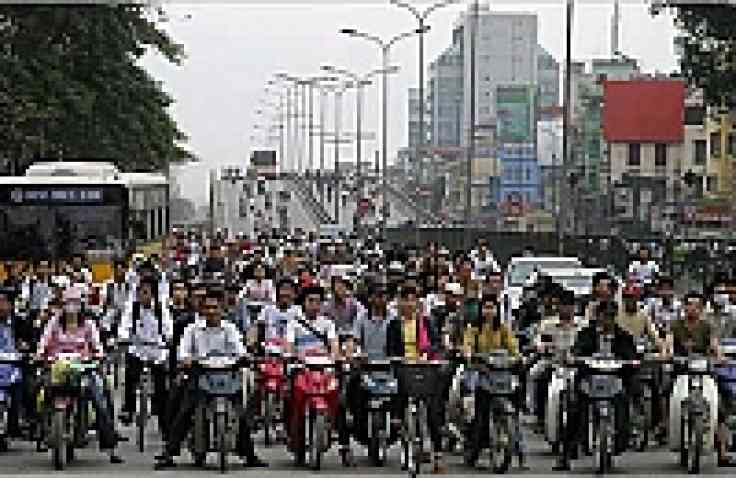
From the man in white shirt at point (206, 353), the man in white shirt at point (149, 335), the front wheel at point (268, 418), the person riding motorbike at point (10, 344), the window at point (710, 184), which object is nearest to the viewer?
the man in white shirt at point (206, 353)

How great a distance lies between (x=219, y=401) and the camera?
15.1m

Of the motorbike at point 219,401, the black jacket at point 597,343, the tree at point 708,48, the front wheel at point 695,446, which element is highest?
the tree at point 708,48

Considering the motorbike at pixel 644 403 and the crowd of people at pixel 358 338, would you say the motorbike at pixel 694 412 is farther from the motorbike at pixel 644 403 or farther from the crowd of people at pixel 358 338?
the motorbike at pixel 644 403

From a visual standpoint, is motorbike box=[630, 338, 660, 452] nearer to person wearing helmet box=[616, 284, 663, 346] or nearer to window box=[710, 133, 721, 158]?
person wearing helmet box=[616, 284, 663, 346]

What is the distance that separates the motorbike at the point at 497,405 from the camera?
15.2 meters

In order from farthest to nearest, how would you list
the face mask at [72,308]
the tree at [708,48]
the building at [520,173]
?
the building at [520,173] → the tree at [708,48] → the face mask at [72,308]

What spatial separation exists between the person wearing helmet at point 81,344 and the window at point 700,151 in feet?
272

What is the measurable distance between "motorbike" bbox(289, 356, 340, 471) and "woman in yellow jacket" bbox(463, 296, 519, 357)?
1.19 metres

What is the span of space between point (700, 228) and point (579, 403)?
49.9 metres

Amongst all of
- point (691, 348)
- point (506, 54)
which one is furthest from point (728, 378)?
point (506, 54)

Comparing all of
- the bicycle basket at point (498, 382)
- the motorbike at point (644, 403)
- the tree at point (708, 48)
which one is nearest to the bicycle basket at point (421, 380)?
the bicycle basket at point (498, 382)

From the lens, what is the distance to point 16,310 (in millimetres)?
17375

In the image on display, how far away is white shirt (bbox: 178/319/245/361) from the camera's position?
15.4 m

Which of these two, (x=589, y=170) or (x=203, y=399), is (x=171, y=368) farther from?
(x=589, y=170)
